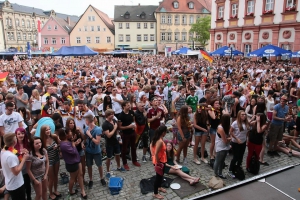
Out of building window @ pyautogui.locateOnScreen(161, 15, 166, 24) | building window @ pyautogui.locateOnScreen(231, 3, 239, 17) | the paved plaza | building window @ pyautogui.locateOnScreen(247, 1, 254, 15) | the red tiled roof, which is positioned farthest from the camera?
building window @ pyautogui.locateOnScreen(161, 15, 166, 24)

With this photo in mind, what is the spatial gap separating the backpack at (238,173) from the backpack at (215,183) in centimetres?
59

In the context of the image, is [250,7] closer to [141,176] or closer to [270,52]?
[270,52]

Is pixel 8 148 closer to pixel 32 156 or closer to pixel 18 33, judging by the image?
pixel 32 156

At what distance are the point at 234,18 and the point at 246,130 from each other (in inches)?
987

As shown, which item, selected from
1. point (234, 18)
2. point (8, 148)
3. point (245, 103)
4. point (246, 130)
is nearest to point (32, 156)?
point (8, 148)

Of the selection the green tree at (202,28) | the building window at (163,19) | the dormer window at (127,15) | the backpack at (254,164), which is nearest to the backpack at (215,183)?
the backpack at (254,164)

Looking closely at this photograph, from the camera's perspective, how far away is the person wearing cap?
7.00 metres

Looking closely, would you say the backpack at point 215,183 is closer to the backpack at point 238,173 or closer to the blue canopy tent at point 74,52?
the backpack at point 238,173

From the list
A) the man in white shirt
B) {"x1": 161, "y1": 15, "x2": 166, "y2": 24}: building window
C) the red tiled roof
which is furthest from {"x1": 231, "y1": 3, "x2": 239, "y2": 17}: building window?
{"x1": 161, "y1": 15, "x2": 166, "y2": 24}: building window

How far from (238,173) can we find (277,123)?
7.40 ft

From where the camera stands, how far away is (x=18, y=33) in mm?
71062

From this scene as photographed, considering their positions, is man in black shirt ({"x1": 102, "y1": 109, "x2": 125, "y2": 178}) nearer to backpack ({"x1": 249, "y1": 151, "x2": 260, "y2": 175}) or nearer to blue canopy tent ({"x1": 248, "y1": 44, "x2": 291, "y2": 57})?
backpack ({"x1": 249, "y1": 151, "x2": 260, "y2": 175})

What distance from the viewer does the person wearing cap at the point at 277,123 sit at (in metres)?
7.00

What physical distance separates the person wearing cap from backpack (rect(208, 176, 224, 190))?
2650mm
